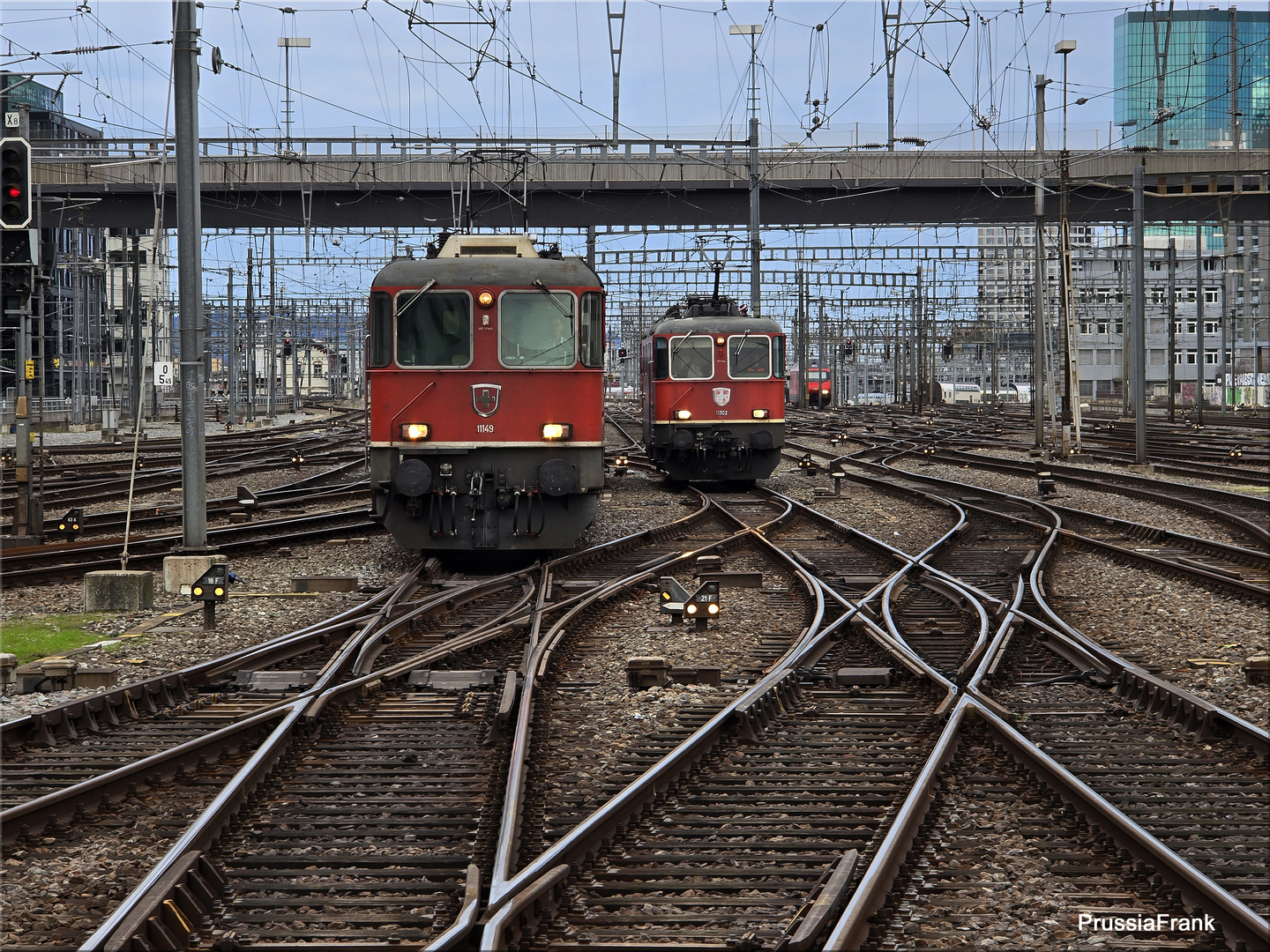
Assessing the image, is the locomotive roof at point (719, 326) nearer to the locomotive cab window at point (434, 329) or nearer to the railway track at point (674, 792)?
the locomotive cab window at point (434, 329)

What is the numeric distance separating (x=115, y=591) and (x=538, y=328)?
15.4ft

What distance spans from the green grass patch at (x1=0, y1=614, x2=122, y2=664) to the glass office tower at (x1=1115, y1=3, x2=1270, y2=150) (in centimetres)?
1718

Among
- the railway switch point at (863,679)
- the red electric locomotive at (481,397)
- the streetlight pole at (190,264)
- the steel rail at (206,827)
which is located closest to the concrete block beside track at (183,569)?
the streetlight pole at (190,264)

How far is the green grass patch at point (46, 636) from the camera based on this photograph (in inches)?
389

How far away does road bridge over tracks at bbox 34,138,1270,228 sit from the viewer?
3822 cm

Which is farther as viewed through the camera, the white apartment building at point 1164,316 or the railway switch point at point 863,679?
the white apartment building at point 1164,316

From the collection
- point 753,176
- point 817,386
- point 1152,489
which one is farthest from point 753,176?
point 817,386

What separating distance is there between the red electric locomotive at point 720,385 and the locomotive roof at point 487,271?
9268 mm

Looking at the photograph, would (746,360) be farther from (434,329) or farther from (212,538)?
(434,329)

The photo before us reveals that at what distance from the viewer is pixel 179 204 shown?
13.1 meters

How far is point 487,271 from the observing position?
13.6 meters

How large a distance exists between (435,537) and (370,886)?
8.71 m

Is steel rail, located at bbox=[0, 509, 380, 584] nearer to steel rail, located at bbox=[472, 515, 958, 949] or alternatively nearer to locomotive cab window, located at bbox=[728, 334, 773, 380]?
locomotive cab window, located at bbox=[728, 334, 773, 380]

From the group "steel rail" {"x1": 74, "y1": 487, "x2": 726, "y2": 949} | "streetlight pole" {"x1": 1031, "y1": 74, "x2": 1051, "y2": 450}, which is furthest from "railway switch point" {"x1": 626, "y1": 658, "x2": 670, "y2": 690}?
"streetlight pole" {"x1": 1031, "y1": 74, "x2": 1051, "y2": 450}
